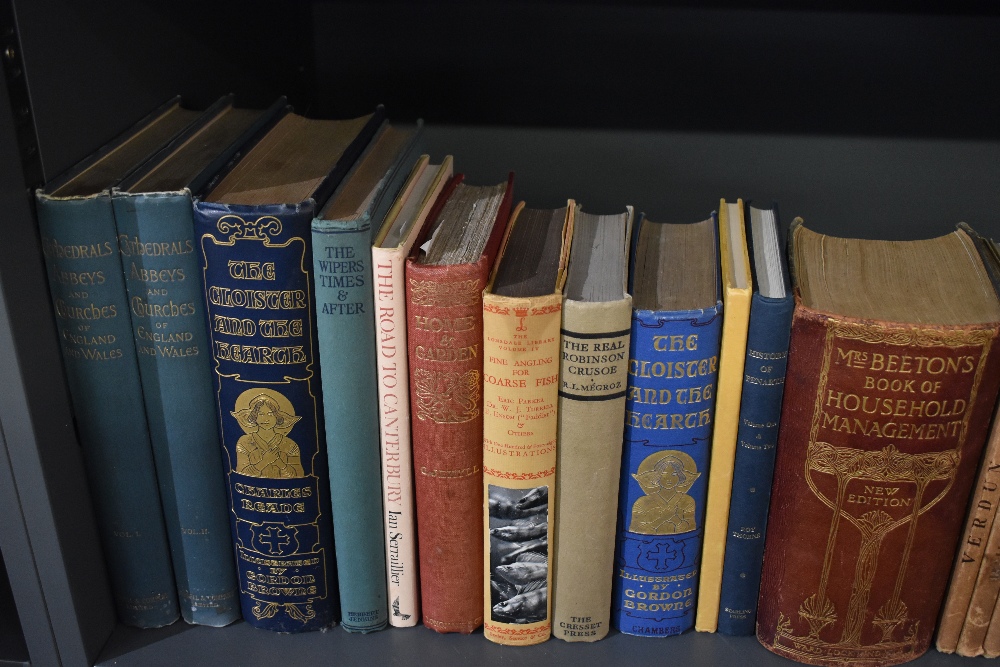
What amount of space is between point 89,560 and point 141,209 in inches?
11.5

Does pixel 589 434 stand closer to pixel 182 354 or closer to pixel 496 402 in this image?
pixel 496 402

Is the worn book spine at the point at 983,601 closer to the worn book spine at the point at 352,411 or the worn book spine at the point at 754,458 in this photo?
the worn book spine at the point at 754,458

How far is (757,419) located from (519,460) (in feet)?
0.59

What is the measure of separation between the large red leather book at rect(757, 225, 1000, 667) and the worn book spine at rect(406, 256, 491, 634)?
9.1 inches

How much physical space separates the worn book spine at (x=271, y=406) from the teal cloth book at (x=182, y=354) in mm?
16

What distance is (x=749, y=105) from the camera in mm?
936

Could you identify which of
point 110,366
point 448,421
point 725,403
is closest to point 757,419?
point 725,403

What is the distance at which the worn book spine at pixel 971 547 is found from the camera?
663 mm

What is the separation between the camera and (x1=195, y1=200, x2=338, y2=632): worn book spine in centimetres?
63

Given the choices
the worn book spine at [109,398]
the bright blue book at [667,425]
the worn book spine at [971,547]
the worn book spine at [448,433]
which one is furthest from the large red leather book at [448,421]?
the worn book spine at [971,547]

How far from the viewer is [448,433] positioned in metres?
0.68

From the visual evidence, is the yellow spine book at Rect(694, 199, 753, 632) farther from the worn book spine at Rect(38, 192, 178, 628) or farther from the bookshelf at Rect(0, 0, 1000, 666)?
the worn book spine at Rect(38, 192, 178, 628)

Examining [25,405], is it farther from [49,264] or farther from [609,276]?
[609,276]

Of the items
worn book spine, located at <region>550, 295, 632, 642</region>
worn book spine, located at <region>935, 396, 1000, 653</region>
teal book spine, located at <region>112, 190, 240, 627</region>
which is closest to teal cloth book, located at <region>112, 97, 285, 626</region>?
teal book spine, located at <region>112, 190, 240, 627</region>
